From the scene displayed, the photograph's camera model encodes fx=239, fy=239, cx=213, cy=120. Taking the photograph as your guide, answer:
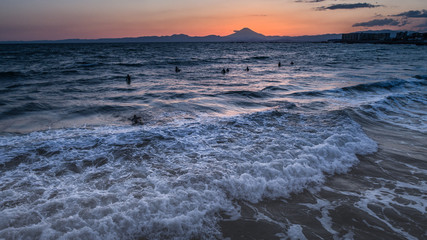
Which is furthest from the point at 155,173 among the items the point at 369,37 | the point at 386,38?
the point at 369,37

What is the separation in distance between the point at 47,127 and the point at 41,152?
2.54m

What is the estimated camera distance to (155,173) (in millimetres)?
4652

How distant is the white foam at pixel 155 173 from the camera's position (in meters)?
3.39

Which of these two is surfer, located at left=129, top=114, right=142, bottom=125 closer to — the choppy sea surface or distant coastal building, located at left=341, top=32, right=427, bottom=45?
the choppy sea surface

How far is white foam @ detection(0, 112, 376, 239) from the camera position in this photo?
3.39m

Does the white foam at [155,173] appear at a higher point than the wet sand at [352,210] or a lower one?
higher

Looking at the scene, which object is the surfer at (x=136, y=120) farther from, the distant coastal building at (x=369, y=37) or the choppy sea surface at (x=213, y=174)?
the distant coastal building at (x=369, y=37)

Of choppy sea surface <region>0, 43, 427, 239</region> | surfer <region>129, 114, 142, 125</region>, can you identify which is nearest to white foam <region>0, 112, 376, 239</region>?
choppy sea surface <region>0, 43, 427, 239</region>

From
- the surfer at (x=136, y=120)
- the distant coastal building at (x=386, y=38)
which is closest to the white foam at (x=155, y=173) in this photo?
the surfer at (x=136, y=120)

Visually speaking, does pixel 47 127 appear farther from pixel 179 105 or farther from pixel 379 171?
pixel 379 171

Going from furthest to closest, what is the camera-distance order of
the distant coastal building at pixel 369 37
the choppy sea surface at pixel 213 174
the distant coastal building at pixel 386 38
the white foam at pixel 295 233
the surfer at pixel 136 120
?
the distant coastal building at pixel 369 37
the distant coastal building at pixel 386 38
the surfer at pixel 136 120
the choppy sea surface at pixel 213 174
the white foam at pixel 295 233

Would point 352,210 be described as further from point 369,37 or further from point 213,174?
point 369,37

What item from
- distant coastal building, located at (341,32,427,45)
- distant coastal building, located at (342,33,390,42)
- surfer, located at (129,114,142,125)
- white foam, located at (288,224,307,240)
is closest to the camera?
white foam, located at (288,224,307,240)

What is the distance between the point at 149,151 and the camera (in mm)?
5699
